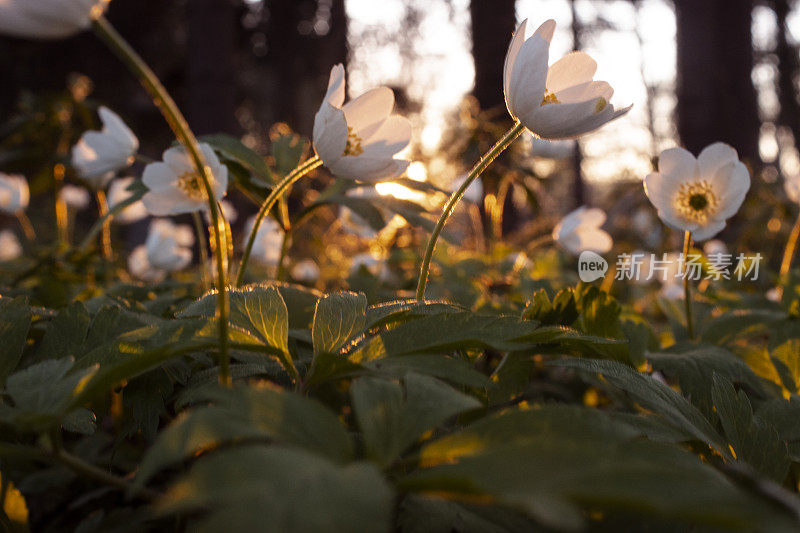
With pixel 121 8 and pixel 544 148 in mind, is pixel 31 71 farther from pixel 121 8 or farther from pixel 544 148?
pixel 544 148

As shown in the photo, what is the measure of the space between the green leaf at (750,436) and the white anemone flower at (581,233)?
3.94 feet

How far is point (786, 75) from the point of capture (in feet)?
42.0

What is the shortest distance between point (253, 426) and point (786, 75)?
15317 millimetres

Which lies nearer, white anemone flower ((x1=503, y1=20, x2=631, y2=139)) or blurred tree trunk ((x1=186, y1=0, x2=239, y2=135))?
white anemone flower ((x1=503, y1=20, x2=631, y2=139))

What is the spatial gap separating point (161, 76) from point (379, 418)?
9.30 m

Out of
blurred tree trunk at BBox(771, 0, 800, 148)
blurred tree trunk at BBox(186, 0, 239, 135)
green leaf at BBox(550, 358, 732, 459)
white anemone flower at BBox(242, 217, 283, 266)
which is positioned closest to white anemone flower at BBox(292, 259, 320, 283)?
white anemone flower at BBox(242, 217, 283, 266)

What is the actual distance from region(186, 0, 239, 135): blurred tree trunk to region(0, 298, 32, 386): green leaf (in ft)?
16.2

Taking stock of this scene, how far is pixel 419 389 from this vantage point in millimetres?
568

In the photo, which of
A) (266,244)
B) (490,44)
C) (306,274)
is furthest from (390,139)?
(490,44)

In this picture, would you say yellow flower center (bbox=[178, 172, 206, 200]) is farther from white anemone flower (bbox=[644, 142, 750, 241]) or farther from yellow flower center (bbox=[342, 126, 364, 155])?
white anemone flower (bbox=[644, 142, 750, 241])

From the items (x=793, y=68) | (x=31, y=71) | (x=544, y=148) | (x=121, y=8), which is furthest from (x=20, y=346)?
(x=793, y=68)

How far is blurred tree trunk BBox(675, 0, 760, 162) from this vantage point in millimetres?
4684

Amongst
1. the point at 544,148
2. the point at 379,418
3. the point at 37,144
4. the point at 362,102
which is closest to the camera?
the point at 379,418

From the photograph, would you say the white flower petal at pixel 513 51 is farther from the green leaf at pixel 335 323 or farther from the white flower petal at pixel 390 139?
the green leaf at pixel 335 323
